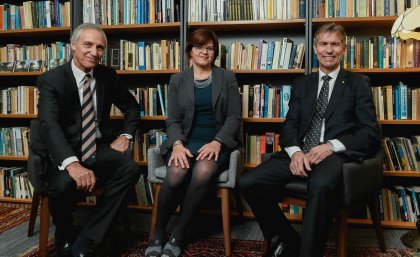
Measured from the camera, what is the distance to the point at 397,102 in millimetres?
2740

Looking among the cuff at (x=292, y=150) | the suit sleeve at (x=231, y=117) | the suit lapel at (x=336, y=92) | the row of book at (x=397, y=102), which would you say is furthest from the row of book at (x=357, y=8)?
the cuff at (x=292, y=150)

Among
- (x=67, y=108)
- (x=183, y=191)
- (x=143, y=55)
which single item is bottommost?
(x=183, y=191)

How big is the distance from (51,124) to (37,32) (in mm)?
1594

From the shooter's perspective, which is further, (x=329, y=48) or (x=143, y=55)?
(x=143, y=55)

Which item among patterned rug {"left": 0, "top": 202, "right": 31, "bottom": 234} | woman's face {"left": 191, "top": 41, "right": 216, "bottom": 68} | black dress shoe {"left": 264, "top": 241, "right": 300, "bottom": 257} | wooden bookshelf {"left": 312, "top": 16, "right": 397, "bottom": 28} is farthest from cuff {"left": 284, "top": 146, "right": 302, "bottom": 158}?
patterned rug {"left": 0, "top": 202, "right": 31, "bottom": 234}

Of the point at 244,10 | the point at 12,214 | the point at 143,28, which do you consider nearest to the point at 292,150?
the point at 244,10

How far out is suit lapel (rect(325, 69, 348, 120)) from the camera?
218 cm

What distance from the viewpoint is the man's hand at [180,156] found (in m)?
2.20

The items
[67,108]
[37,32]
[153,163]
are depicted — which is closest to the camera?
[67,108]

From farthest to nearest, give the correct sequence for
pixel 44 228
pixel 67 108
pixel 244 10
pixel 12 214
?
pixel 12 214
pixel 244 10
pixel 67 108
pixel 44 228

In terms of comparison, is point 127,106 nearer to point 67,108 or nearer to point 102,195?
point 67,108

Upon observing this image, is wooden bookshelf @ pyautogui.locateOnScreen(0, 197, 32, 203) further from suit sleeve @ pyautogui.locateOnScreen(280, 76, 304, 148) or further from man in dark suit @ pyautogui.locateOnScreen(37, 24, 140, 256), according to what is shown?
suit sleeve @ pyautogui.locateOnScreen(280, 76, 304, 148)

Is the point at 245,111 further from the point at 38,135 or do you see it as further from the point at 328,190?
the point at 38,135

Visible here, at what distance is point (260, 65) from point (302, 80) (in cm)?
62
